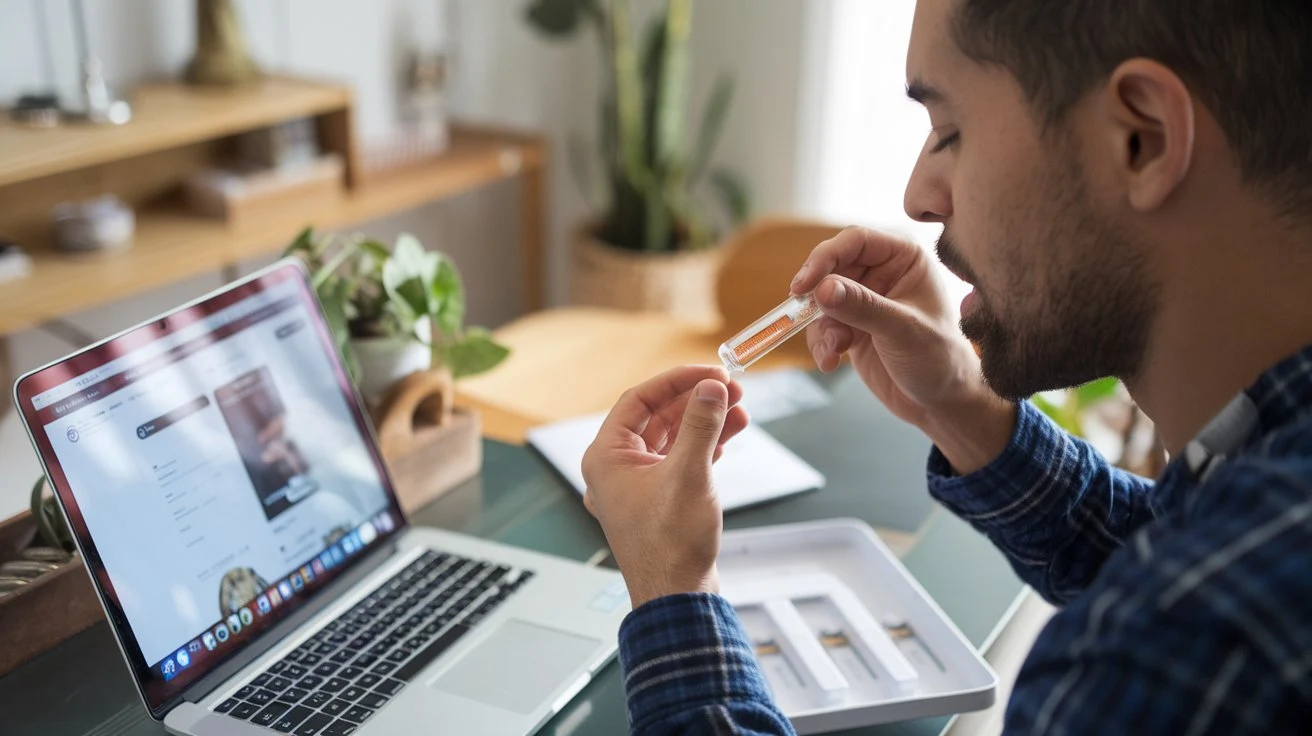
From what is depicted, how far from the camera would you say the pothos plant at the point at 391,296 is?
1.19 metres

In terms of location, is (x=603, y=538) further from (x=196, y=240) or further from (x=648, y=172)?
(x=648, y=172)

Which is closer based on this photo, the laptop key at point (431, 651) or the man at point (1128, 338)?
the man at point (1128, 338)

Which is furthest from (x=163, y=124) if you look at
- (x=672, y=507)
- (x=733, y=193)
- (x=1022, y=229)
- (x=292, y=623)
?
(x=1022, y=229)

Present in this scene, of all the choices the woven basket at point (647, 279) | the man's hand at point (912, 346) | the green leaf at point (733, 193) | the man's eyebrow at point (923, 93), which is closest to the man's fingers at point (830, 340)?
the man's hand at point (912, 346)

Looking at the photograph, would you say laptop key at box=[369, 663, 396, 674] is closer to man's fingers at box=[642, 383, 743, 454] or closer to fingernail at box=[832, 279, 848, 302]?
man's fingers at box=[642, 383, 743, 454]

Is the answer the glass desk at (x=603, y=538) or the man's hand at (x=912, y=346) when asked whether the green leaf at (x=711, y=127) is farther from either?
the man's hand at (x=912, y=346)

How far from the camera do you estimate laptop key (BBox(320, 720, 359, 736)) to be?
850 millimetres

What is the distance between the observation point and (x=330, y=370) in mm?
1090

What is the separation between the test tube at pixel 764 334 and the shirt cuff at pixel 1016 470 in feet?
0.69

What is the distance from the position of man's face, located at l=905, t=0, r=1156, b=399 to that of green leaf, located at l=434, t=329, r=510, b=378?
53cm

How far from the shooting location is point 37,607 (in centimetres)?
94

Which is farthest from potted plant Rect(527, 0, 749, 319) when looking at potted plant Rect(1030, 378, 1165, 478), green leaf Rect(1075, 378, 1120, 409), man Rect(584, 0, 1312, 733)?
man Rect(584, 0, 1312, 733)

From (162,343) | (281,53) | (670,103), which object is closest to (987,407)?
(162,343)

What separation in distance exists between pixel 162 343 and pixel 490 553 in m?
0.35
